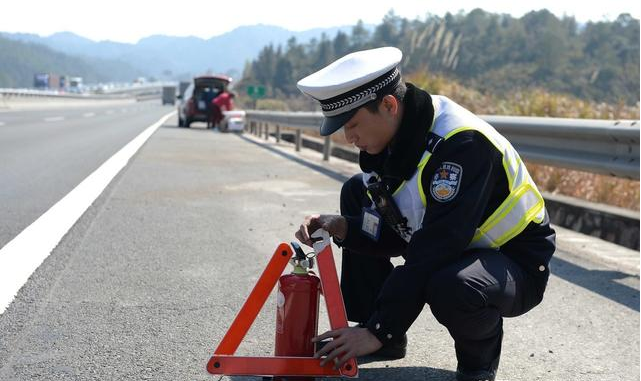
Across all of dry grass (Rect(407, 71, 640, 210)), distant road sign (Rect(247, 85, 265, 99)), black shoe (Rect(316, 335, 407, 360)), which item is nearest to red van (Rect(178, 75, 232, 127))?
dry grass (Rect(407, 71, 640, 210))

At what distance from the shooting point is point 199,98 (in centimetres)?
2905

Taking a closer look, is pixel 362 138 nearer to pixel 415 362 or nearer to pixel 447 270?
pixel 447 270

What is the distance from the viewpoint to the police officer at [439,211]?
2584 millimetres

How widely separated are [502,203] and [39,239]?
3.47 m

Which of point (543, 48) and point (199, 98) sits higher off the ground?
point (543, 48)

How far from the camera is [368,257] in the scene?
3.25m

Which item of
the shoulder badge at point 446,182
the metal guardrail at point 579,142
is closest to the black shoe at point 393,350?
the shoulder badge at point 446,182

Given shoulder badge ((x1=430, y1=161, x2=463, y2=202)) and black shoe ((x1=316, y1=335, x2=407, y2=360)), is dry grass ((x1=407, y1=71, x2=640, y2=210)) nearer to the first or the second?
black shoe ((x1=316, y1=335, x2=407, y2=360))

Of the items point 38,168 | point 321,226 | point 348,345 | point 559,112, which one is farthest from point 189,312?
point 559,112

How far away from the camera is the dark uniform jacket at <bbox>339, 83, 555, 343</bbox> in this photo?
8.43 ft

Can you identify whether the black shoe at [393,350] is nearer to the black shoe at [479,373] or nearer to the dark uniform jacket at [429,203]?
the black shoe at [479,373]

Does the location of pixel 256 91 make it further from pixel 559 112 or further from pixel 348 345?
pixel 348 345

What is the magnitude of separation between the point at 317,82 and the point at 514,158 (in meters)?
0.76

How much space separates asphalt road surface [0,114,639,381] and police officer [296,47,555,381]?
50cm
